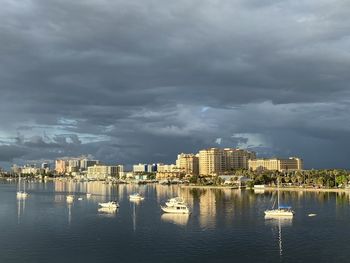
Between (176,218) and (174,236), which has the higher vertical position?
(176,218)

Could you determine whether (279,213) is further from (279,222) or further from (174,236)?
(174,236)

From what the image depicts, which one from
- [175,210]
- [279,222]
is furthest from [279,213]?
[175,210]

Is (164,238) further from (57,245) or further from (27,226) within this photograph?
(27,226)

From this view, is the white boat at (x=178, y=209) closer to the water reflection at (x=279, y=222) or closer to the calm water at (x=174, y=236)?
the calm water at (x=174, y=236)

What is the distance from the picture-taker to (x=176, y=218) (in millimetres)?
68500

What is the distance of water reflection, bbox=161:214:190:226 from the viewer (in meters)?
63.9

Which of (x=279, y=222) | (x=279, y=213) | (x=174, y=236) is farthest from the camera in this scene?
(x=279, y=213)

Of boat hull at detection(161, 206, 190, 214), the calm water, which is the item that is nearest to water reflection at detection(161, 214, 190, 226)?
the calm water

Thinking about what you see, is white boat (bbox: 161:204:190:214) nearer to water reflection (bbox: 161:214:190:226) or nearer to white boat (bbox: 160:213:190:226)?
white boat (bbox: 160:213:190:226)

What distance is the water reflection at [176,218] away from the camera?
63875 mm

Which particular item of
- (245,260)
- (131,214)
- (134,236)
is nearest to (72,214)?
(131,214)

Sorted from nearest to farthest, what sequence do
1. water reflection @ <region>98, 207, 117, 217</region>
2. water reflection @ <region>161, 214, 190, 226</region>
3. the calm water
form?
the calm water, water reflection @ <region>161, 214, 190, 226</region>, water reflection @ <region>98, 207, 117, 217</region>

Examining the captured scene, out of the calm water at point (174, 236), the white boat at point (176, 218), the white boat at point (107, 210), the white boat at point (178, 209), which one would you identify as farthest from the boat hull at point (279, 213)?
the white boat at point (107, 210)

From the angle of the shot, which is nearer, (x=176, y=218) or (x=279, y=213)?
(x=176, y=218)
